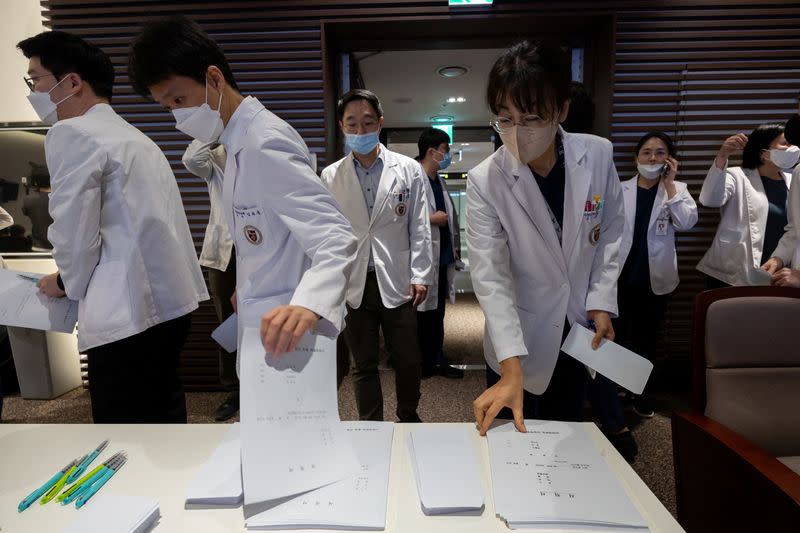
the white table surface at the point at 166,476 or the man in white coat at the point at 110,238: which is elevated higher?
the man in white coat at the point at 110,238

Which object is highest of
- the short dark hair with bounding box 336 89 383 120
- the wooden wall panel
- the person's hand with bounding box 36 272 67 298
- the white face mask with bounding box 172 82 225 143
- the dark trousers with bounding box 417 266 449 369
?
the wooden wall panel

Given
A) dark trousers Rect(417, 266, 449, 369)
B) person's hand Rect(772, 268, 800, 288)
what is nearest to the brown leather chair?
person's hand Rect(772, 268, 800, 288)

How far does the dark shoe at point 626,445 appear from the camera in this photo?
7.91 feet

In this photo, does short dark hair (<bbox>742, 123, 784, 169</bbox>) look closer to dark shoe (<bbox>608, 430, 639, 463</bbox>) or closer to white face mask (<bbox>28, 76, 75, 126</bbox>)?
dark shoe (<bbox>608, 430, 639, 463</bbox>)

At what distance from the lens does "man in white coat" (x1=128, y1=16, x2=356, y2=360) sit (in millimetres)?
1061

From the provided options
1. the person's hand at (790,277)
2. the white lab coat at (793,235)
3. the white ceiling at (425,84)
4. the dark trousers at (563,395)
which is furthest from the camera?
the white ceiling at (425,84)

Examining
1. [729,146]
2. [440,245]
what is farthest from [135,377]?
[729,146]

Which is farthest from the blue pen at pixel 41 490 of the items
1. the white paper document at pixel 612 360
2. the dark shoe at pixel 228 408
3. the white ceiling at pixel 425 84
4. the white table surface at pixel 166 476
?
the white ceiling at pixel 425 84

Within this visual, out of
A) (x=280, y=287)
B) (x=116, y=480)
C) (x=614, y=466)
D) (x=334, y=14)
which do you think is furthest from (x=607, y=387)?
(x=334, y=14)

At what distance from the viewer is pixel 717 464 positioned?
118 centimetres

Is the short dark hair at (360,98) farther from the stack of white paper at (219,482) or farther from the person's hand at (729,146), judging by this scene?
the person's hand at (729,146)

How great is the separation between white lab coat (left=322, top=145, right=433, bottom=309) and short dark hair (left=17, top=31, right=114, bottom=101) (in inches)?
46.7

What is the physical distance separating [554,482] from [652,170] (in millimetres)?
2509

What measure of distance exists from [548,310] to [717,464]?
23.5 inches
